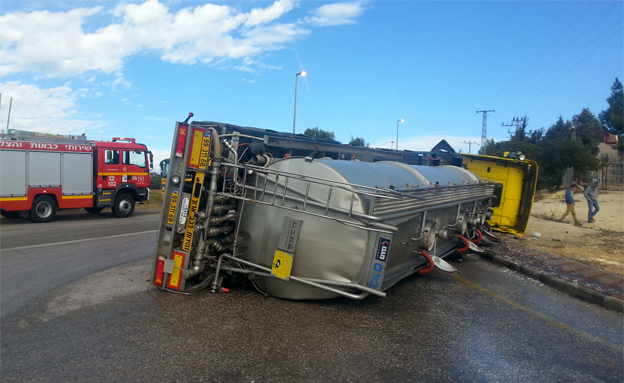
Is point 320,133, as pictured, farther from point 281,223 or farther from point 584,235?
point 281,223

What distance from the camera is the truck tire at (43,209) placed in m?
15.0

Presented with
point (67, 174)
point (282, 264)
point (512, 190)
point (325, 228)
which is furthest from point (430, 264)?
point (67, 174)

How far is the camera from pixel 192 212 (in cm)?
595

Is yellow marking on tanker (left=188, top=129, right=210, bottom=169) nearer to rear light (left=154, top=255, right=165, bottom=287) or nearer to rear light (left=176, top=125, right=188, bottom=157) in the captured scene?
rear light (left=176, top=125, right=188, bottom=157)

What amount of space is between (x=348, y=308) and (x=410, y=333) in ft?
3.03

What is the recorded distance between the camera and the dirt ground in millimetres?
10719

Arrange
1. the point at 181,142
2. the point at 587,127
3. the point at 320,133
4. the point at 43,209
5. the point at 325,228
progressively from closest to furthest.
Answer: the point at 325,228 → the point at 181,142 → the point at 43,209 → the point at 320,133 → the point at 587,127

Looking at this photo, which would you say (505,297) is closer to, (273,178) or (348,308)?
(348,308)

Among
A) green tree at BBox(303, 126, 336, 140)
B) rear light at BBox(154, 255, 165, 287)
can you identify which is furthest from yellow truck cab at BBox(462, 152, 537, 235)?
green tree at BBox(303, 126, 336, 140)

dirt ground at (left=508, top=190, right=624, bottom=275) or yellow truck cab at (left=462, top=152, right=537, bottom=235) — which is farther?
yellow truck cab at (left=462, top=152, right=537, bottom=235)

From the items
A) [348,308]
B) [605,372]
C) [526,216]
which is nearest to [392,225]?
[348,308]

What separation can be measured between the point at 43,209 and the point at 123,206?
2.73 meters

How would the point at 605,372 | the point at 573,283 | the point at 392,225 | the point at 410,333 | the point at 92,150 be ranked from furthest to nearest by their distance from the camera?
the point at 92,150 → the point at 573,283 → the point at 392,225 → the point at 410,333 → the point at 605,372

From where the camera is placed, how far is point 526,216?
13023mm
